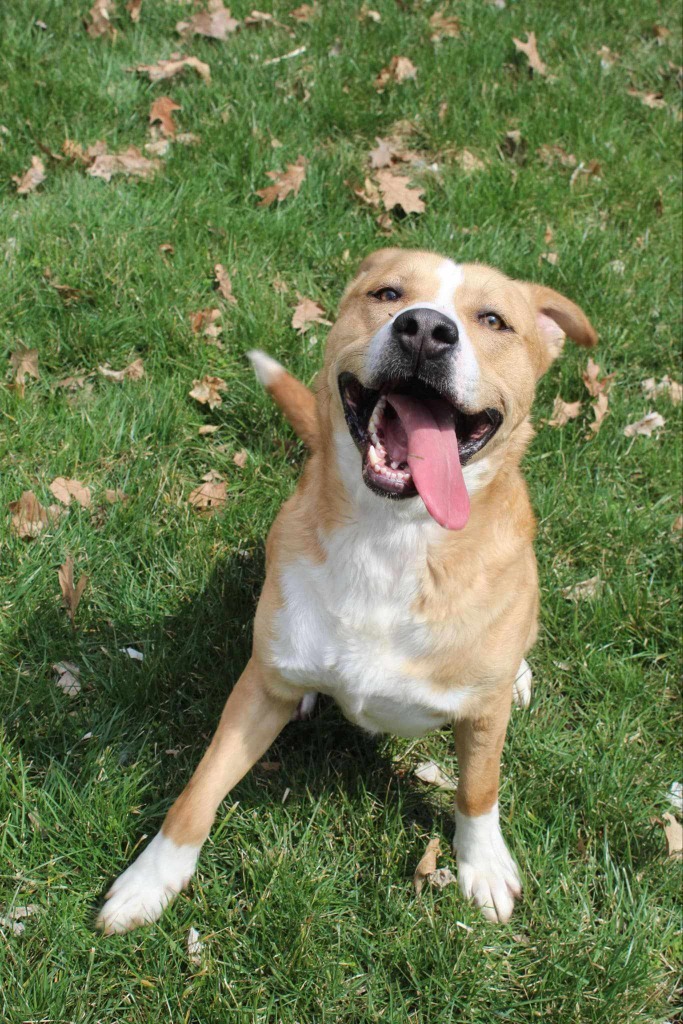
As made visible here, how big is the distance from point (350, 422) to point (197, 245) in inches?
97.3

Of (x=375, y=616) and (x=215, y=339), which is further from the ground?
(x=375, y=616)

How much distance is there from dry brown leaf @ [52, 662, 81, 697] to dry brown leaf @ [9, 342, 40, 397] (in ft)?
4.58

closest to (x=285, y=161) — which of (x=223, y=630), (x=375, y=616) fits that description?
(x=223, y=630)

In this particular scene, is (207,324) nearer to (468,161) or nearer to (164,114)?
(164,114)

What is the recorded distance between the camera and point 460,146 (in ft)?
18.1

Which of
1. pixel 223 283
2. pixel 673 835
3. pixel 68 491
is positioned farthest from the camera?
pixel 223 283

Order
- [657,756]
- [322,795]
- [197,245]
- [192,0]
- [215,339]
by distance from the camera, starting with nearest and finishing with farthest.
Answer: [322,795] → [657,756] → [215,339] → [197,245] → [192,0]

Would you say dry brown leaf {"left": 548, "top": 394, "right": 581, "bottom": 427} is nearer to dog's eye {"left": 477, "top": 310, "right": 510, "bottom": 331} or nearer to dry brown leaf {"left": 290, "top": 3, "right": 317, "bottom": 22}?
dog's eye {"left": 477, "top": 310, "right": 510, "bottom": 331}

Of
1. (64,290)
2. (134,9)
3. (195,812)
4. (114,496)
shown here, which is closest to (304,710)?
(195,812)

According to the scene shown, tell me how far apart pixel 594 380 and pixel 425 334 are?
7.34 feet

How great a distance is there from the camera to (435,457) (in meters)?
2.48

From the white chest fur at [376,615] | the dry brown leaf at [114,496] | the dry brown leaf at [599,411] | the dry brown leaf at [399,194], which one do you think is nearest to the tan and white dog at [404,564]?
the white chest fur at [376,615]

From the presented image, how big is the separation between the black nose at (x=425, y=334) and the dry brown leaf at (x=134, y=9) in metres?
4.39

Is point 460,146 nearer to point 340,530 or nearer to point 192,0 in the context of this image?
point 192,0
